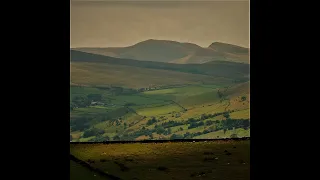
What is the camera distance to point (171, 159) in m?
3.07

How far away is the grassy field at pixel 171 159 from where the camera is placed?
2.80 metres

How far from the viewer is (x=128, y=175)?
9.18ft

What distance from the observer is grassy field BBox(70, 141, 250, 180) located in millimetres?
2803
